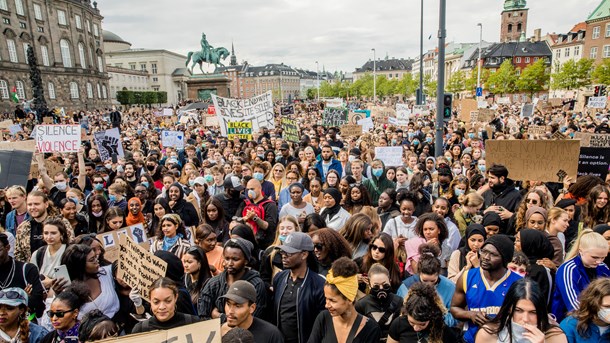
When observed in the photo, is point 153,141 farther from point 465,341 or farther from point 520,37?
point 520,37

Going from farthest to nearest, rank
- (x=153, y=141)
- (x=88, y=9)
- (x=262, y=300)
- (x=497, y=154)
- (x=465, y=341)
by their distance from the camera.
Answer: (x=88, y=9) → (x=153, y=141) → (x=497, y=154) → (x=262, y=300) → (x=465, y=341)

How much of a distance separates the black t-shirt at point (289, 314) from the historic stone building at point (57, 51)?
5217 cm

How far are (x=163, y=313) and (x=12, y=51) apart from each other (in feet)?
190

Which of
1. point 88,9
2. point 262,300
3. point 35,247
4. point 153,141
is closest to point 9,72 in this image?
point 88,9

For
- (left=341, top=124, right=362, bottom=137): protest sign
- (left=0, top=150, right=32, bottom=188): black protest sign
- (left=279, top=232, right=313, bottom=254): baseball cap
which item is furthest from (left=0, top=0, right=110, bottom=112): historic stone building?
(left=279, top=232, right=313, bottom=254): baseball cap

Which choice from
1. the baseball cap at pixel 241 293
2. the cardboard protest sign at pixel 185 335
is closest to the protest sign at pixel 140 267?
the baseball cap at pixel 241 293

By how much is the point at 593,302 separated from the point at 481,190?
4.06 m

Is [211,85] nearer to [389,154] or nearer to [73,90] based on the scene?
[73,90]

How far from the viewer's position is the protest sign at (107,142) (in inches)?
452

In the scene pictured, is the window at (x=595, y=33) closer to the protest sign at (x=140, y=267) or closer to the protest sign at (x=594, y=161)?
the protest sign at (x=594, y=161)

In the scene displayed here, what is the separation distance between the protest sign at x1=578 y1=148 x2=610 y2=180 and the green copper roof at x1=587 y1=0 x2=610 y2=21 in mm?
69870

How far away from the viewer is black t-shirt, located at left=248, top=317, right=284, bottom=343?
3152 millimetres

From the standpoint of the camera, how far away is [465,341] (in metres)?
3.55

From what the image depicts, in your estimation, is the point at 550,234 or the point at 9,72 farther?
the point at 9,72
